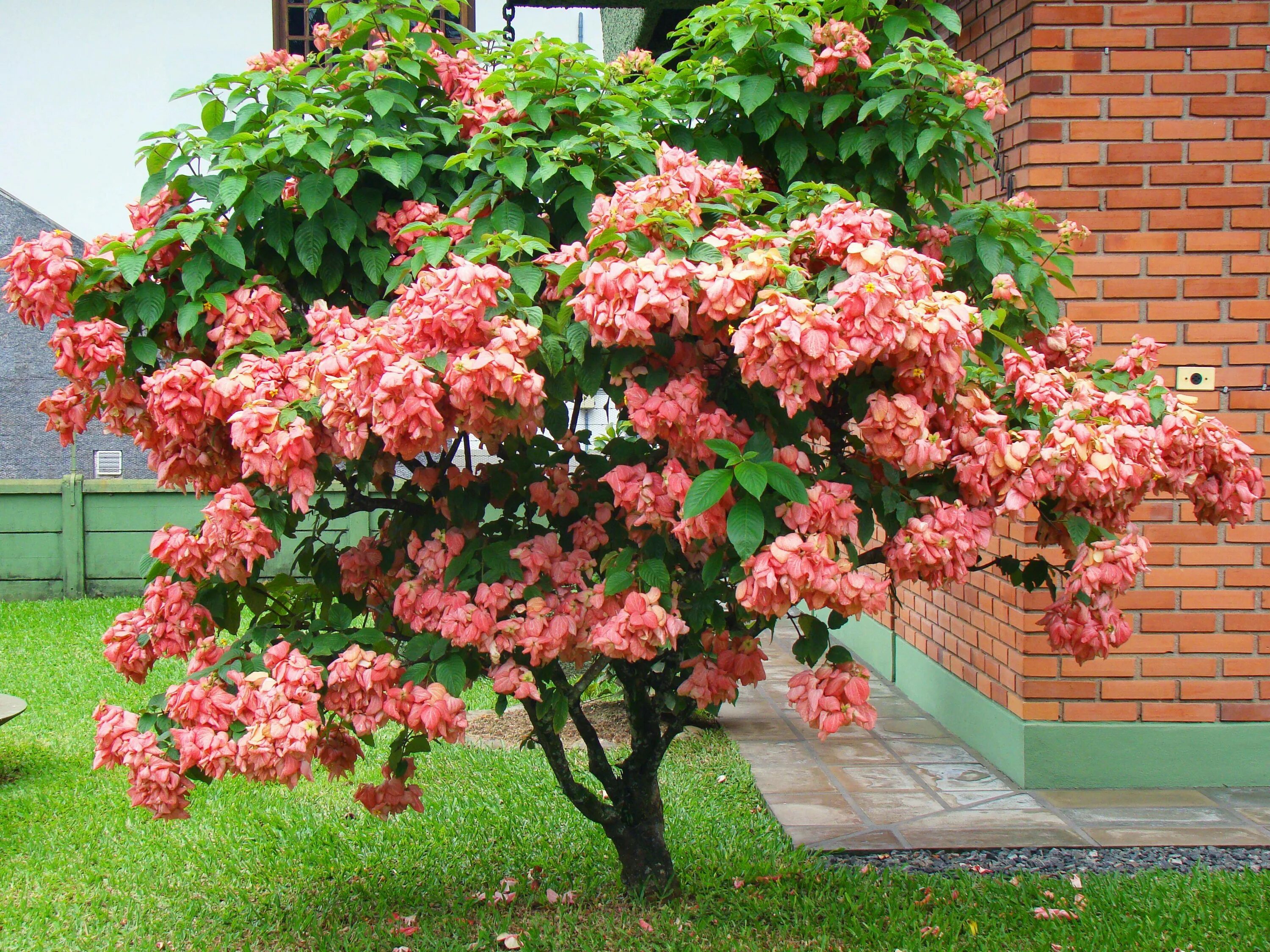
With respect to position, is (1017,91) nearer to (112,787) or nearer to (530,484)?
(530,484)

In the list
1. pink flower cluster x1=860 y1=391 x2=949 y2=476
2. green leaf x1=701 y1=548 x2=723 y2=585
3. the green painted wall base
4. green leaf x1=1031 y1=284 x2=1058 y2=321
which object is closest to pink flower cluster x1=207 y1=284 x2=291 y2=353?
green leaf x1=701 y1=548 x2=723 y2=585

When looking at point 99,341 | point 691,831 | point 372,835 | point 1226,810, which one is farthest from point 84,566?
point 1226,810

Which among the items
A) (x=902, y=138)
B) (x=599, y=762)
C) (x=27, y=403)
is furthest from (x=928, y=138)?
(x=27, y=403)

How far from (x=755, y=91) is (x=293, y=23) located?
22.5ft

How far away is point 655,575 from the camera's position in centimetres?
208

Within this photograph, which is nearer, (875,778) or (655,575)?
(655,575)

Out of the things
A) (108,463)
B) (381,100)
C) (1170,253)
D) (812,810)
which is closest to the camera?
(381,100)

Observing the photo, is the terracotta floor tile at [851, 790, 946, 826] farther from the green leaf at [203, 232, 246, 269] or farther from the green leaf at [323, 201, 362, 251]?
the green leaf at [203, 232, 246, 269]

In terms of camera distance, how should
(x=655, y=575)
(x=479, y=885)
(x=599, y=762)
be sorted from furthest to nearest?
1. (x=479, y=885)
2. (x=599, y=762)
3. (x=655, y=575)

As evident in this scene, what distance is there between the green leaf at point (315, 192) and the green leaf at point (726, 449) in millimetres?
1067

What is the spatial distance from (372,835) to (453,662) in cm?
208

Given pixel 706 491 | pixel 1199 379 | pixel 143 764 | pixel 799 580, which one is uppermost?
pixel 1199 379

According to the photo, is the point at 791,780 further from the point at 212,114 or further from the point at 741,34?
the point at 212,114

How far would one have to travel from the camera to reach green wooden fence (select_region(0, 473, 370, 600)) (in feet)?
31.2
